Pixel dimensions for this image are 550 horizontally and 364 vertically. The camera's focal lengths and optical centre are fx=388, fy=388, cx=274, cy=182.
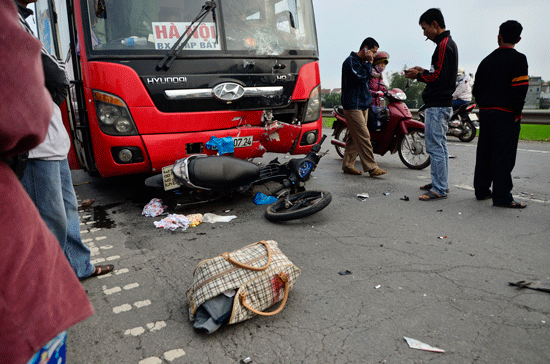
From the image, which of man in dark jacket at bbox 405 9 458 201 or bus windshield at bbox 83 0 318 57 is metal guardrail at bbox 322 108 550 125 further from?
bus windshield at bbox 83 0 318 57

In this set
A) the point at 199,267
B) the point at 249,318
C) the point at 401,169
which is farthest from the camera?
the point at 401,169

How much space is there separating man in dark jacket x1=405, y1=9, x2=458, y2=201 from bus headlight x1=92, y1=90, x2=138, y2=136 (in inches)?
129

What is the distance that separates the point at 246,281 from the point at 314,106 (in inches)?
131

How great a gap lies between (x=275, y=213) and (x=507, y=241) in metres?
2.07

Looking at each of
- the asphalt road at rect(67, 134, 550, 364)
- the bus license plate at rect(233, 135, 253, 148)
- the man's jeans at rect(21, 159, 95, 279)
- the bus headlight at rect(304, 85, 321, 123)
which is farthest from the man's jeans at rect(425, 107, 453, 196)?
the man's jeans at rect(21, 159, 95, 279)

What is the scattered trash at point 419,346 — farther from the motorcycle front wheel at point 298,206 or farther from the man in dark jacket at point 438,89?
the man in dark jacket at point 438,89

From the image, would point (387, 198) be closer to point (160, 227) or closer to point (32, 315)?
point (160, 227)

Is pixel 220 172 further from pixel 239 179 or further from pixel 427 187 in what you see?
pixel 427 187

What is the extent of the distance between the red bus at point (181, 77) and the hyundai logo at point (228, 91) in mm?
11

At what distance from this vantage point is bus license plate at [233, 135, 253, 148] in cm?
452

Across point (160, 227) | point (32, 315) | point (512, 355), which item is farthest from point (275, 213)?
point (32, 315)

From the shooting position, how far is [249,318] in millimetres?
2217

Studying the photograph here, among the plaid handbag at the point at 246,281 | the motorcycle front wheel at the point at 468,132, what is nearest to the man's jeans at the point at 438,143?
the plaid handbag at the point at 246,281

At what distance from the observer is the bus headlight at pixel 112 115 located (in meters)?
3.86
